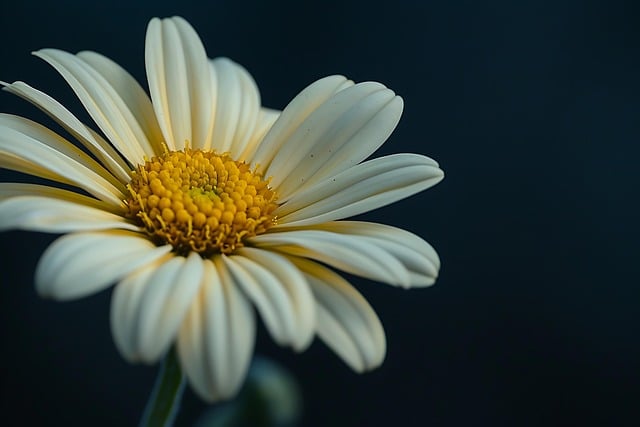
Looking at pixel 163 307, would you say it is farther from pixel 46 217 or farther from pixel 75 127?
pixel 75 127

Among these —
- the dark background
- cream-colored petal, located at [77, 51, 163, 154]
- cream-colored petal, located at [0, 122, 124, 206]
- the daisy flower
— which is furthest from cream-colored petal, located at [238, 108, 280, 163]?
the dark background

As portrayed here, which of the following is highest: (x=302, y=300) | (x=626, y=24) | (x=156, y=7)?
(x=626, y=24)

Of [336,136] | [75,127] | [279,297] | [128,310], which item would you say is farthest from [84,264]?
[336,136]

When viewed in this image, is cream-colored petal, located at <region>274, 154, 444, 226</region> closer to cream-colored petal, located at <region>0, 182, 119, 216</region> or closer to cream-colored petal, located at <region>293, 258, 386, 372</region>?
cream-colored petal, located at <region>293, 258, 386, 372</region>

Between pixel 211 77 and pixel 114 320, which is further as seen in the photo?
pixel 211 77

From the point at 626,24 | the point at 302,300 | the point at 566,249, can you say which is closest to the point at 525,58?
the point at 626,24

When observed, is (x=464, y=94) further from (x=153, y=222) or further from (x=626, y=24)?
(x=153, y=222)

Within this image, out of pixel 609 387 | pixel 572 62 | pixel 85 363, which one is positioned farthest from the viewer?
pixel 572 62

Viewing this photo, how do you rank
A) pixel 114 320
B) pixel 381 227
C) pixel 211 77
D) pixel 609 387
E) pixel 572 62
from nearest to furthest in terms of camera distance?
pixel 114 320, pixel 381 227, pixel 211 77, pixel 609 387, pixel 572 62
